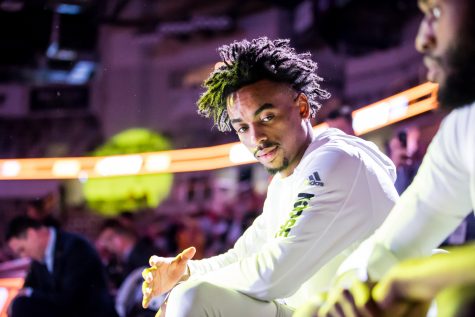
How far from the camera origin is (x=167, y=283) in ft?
5.75

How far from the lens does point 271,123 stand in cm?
172

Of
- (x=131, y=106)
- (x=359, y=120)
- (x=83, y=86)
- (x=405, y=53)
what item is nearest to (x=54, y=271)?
(x=359, y=120)

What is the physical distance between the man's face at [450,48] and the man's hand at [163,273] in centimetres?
93

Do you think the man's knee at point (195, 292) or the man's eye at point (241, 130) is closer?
the man's knee at point (195, 292)

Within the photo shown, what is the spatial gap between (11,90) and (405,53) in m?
4.66

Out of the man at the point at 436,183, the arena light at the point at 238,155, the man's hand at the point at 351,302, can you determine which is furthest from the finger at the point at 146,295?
the arena light at the point at 238,155

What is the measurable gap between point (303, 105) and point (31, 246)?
246 cm

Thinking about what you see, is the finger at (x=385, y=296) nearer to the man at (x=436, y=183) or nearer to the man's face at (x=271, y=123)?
the man at (x=436, y=183)

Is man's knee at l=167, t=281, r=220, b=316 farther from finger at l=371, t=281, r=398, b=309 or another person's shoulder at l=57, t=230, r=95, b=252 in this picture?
another person's shoulder at l=57, t=230, r=95, b=252

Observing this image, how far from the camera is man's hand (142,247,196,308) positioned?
1727 millimetres

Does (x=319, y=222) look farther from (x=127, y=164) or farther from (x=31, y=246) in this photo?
(x=127, y=164)

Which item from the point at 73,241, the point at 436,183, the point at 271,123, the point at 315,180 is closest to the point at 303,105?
the point at 271,123

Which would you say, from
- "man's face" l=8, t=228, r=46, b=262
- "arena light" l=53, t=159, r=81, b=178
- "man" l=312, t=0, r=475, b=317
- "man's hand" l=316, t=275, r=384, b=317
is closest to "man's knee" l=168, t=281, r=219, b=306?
"man" l=312, t=0, r=475, b=317

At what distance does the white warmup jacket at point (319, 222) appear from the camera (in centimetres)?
143
